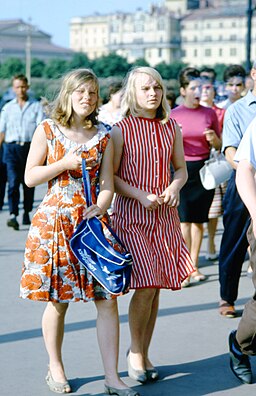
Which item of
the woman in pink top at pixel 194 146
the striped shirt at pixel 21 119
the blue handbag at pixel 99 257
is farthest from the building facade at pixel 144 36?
the blue handbag at pixel 99 257

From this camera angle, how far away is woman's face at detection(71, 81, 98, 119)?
4.28 metres

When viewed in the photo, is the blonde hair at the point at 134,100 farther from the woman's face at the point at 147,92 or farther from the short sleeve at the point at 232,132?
the short sleeve at the point at 232,132

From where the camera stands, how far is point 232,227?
19.0 feet

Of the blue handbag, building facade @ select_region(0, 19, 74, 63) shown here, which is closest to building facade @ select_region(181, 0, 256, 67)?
building facade @ select_region(0, 19, 74, 63)

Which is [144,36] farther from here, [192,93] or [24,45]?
[192,93]

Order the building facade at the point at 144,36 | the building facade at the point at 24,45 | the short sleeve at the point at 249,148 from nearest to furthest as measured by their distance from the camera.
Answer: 1. the short sleeve at the point at 249,148
2. the building facade at the point at 24,45
3. the building facade at the point at 144,36

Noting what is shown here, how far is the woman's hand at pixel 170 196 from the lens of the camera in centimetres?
454

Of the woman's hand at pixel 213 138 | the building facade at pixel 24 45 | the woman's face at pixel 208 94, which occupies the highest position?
the woman's face at pixel 208 94

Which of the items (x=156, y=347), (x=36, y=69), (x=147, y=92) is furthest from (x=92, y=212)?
(x=36, y=69)

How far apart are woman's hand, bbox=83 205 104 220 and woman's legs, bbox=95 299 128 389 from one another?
0.42 meters

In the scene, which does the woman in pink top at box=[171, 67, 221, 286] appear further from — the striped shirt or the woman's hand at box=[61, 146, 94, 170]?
the striped shirt

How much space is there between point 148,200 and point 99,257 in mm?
450

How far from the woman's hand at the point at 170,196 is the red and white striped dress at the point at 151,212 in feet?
0.22

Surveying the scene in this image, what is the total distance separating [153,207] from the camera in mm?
4516
